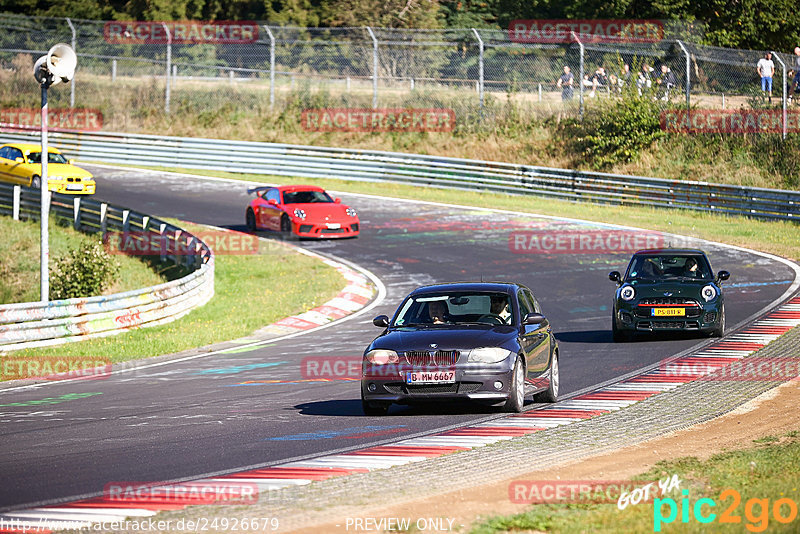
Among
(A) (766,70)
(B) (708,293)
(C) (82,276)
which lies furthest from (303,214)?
(A) (766,70)

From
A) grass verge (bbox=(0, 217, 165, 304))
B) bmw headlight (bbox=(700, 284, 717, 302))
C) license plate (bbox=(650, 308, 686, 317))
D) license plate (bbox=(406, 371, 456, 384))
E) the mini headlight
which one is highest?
the mini headlight

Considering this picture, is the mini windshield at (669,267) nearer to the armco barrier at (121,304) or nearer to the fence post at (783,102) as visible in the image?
the armco barrier at (121,304)

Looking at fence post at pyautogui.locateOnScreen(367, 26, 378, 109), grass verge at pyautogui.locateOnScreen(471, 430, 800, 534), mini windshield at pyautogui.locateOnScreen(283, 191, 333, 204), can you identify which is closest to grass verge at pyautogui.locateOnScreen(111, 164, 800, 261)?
fence post at pyautogui.locateOnScreen(367, 26, 378, 109)

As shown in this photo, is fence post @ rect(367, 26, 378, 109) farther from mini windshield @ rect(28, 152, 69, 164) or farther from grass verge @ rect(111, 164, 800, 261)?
mini windshield @ rect(28, 152, 69, 164)

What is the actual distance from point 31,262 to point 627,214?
1726cm

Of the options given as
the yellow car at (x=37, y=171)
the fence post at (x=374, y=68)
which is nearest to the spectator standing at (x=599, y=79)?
the fence post at (x=374, y=68)

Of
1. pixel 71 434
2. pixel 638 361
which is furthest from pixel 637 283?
pixel 71 434

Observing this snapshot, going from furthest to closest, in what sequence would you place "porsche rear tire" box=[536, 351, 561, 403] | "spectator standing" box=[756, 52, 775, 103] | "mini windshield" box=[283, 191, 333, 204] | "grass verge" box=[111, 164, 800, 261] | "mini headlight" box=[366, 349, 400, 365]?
1. "spectator standing" box=[756, 52, 775, 103]
2. "mini windshield" box=[283, 191, 333, 204]
3. "grass verge" box=[111, 164, 800, 261]
4. "porsche rear tire" box=[536, 351, 561, 403]
5. "mini headlight" box=[366, 349, 400, 365]

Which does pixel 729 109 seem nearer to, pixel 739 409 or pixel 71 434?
pixel 739 409

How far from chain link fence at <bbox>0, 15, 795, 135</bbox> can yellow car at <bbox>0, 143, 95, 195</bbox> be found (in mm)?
8051

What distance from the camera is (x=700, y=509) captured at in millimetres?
6930

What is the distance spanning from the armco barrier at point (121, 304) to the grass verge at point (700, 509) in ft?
37.9

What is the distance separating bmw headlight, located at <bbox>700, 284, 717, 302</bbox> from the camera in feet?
56.4

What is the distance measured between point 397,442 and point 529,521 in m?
3.26
